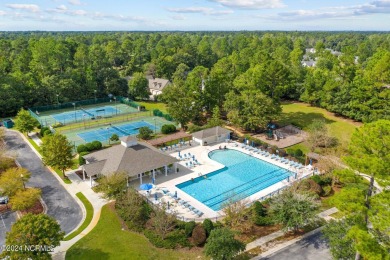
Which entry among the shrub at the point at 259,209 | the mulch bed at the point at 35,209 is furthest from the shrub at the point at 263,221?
the mulch bed at the point at 35,209

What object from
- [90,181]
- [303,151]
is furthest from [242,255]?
[303,151]

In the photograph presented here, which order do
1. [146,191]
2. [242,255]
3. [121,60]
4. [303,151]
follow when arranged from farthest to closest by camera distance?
[121,60] → [303,151] → [146,191] → [242,255]

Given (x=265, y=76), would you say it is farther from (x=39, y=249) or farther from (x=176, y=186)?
(x=39, y=249)

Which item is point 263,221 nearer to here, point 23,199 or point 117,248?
point 117,248

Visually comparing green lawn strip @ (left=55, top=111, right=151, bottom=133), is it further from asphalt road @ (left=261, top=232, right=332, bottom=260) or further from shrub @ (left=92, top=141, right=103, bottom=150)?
asphalt road @ (left=261, top=232, right=332, bottom=260)

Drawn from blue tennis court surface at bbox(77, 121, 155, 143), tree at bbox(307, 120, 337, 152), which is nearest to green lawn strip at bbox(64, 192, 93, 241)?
blue tennis court surface at bbox(77, 121, 155, 143)

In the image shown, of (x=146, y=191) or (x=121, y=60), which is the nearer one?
(x=146, y=191)

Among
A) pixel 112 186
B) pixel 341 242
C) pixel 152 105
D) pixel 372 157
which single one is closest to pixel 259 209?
pixel 341 242
